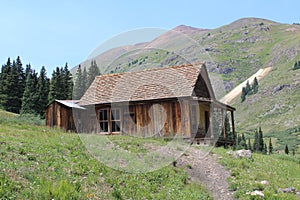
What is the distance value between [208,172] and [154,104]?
33.8ft

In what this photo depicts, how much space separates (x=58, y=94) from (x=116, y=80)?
32241mm

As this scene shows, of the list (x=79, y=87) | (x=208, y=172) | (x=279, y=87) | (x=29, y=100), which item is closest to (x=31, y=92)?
(x=29, y=100)

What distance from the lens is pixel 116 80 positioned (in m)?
30.5

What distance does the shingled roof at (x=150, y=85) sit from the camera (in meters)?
26.1

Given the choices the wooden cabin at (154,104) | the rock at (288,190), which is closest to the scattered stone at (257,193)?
the rock at (288,190)

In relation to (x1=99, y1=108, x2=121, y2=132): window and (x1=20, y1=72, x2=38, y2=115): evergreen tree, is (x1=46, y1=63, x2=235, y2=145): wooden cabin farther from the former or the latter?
(x1=20, y1=72, x2=38, y2=115): evergreen tree

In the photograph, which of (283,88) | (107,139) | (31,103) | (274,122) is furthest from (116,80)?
(283,88)

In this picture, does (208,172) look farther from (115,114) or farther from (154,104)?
(115,114)

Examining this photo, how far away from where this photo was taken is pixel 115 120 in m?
27.7

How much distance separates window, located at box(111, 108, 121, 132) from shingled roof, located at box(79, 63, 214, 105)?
0.94m

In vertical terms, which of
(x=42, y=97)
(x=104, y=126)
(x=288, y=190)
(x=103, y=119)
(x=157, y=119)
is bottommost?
(x=288, y=190)

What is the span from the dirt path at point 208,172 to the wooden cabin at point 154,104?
597 cm

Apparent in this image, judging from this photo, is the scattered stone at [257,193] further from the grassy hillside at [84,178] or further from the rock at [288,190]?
the rock at [288,190]

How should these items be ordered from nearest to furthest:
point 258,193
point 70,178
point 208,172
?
1. point 70,178
2. point 258,193
3. point 208,172
